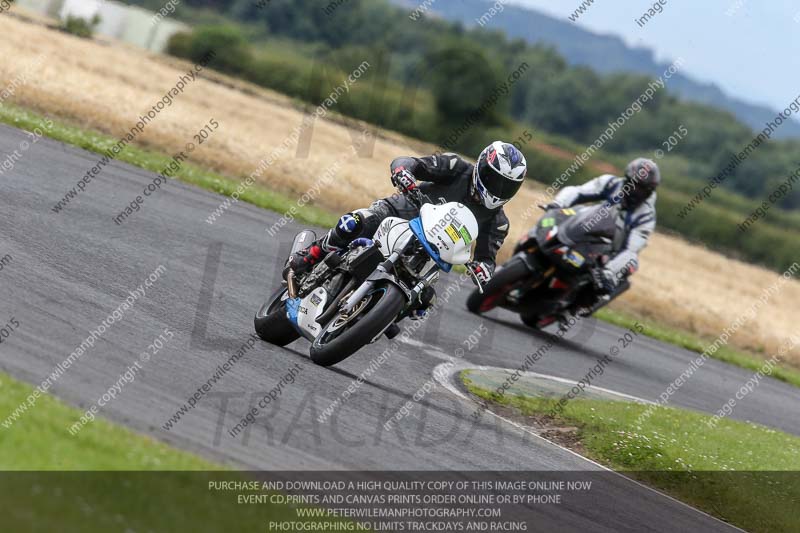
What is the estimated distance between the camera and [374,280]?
8.69 meters

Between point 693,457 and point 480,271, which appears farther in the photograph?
point 693,457

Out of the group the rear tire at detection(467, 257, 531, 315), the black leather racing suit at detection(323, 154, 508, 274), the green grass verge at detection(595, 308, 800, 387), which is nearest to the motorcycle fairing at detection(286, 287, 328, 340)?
the black leather racing suit at detection(323, 154, 508, 274)

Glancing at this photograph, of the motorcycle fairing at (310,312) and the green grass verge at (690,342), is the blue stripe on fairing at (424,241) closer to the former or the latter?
the motorcycle fairing at (310,312)

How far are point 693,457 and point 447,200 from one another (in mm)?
3043

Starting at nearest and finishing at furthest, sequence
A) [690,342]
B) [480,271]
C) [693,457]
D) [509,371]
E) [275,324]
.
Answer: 1. [480,271]
2. [275,324]
3. [693,457]
4. [509,371]
5. [690,342]

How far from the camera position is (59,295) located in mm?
8922

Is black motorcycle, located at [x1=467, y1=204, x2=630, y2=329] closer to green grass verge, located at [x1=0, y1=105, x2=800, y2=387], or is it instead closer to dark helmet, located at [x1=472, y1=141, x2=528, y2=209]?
green grass verge, located at [x1=0, y1=105, x2=800, y2=387]

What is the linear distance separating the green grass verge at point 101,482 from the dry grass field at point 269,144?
54.9 ft

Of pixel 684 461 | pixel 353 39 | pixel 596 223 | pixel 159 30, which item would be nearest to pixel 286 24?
pixel 353 39

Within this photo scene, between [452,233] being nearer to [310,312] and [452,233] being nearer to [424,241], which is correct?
[424,241]

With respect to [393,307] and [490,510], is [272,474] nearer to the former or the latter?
[490,510]

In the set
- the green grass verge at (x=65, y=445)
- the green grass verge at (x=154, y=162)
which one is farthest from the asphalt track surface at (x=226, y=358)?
the green grass verge at (x=154, y=162)

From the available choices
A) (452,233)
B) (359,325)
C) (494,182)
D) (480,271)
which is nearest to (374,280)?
(359,325)

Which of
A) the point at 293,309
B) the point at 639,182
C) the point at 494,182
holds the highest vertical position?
the point at 494,182
